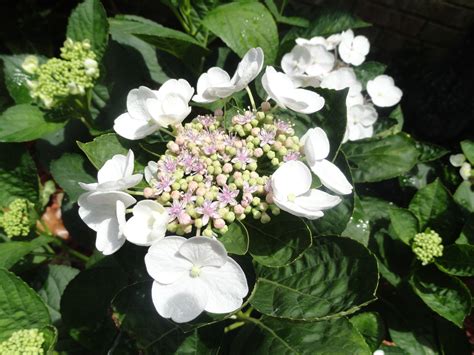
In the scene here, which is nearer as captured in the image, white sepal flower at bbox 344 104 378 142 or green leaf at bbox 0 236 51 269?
green leaf at bbox 0 236 51 269

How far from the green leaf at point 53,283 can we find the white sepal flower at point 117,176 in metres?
0.75

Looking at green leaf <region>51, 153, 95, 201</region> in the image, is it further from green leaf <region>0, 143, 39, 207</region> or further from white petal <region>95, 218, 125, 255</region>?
white petal <region>95, 218, 125, 255</region>

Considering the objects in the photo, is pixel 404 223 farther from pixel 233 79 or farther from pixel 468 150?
pixel 233 79

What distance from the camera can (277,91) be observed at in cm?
93

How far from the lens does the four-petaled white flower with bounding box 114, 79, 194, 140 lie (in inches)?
36.8

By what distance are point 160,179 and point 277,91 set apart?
29cm

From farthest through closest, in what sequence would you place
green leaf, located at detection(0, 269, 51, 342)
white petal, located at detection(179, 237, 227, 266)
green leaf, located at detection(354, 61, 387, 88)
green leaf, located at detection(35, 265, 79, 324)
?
green leaf, located at detection(354, 61, 387, 88) < green leaf, located at detection(35, 265, 79, 324) < green leaf, located at detection(0, 269, 51, 342) < white petal, located at detection(179, 237, 227, 266)

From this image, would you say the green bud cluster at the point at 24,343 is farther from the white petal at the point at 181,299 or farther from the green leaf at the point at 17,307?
the white petal at the point at 181,299

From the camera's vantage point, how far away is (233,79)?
3.13 feet

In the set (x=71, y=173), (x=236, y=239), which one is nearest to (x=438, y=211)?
(x=236, y=239)

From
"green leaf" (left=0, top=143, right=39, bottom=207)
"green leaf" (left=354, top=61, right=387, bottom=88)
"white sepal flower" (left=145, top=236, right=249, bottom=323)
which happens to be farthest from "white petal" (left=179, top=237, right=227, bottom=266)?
"green leaf" (left=354, top=61, right=387, bottom=88)

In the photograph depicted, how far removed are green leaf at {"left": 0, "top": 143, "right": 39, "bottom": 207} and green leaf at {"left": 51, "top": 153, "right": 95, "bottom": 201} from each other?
0.43ft

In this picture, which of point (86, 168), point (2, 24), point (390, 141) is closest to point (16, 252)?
point (86, 168)

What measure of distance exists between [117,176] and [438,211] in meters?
1.01
